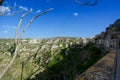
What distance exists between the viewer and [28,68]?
627 ft

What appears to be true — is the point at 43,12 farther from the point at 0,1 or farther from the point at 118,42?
the point at 118,42

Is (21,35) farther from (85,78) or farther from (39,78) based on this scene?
(39,78)

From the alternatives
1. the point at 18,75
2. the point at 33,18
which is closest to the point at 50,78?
the point at 18,75

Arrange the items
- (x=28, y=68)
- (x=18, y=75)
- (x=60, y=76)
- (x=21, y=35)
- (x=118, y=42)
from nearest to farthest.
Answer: (x=21, y=35) < (x=118, y=42) < (x=60, y=76) < (x=18, y=75) < (x=28, y=68)

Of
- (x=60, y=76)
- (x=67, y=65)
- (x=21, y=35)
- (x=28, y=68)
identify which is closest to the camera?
(x=21, y=35)

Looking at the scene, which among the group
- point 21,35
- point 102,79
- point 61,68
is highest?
point 21,35

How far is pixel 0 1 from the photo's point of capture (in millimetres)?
4160

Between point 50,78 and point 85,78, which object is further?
point 50,78

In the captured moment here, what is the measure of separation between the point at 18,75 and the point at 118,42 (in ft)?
490

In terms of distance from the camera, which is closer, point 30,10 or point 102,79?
point 102,79

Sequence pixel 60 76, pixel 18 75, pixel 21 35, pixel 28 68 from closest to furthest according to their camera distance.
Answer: pixel 21 35, pixel 60 76, pixel 18 75, pixel 28 68

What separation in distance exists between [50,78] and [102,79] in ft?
347

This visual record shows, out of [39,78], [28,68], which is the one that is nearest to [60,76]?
[39,78]

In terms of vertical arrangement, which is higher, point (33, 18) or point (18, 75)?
point (33, 18)
